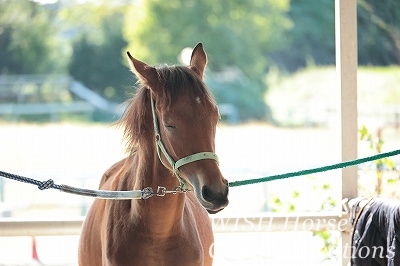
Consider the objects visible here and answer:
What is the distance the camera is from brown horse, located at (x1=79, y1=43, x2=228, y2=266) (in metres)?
2.19

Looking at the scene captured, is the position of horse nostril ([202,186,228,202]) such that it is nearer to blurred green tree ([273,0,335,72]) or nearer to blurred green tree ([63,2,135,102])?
blurred green tree ([273,0,335,72])

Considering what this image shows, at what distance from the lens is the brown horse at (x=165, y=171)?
219 cm

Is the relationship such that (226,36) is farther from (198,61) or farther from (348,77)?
(198,61)

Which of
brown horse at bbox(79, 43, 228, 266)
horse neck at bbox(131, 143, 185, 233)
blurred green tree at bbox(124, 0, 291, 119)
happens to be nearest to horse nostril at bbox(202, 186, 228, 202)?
brown horse at bbox(79, 43, 228, 266)

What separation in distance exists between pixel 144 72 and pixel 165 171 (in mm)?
365

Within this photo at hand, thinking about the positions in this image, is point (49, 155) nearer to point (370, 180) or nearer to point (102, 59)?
point (102, 59)

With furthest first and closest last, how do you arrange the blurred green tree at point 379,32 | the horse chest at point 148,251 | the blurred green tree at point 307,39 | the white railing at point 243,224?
the blurred green tree at point 307,39
the blurred green tree at point 379,32
the white railing at point 243,224
the horse chest at point 148,251

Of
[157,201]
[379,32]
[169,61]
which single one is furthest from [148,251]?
[169,61]

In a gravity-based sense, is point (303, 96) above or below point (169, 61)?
below

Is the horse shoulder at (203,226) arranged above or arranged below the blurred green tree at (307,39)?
below

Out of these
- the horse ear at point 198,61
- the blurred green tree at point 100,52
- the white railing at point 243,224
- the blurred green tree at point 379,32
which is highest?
the blurred green tree at point 100,52

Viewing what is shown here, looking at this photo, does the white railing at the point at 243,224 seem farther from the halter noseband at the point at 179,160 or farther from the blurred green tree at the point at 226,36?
the blurred green tree at the point at 226,36

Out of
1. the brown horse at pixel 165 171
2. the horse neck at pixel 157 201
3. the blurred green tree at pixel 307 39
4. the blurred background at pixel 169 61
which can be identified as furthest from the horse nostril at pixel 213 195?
the blurred green tree at pixel 307 39

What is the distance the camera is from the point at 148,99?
96.1 inches
